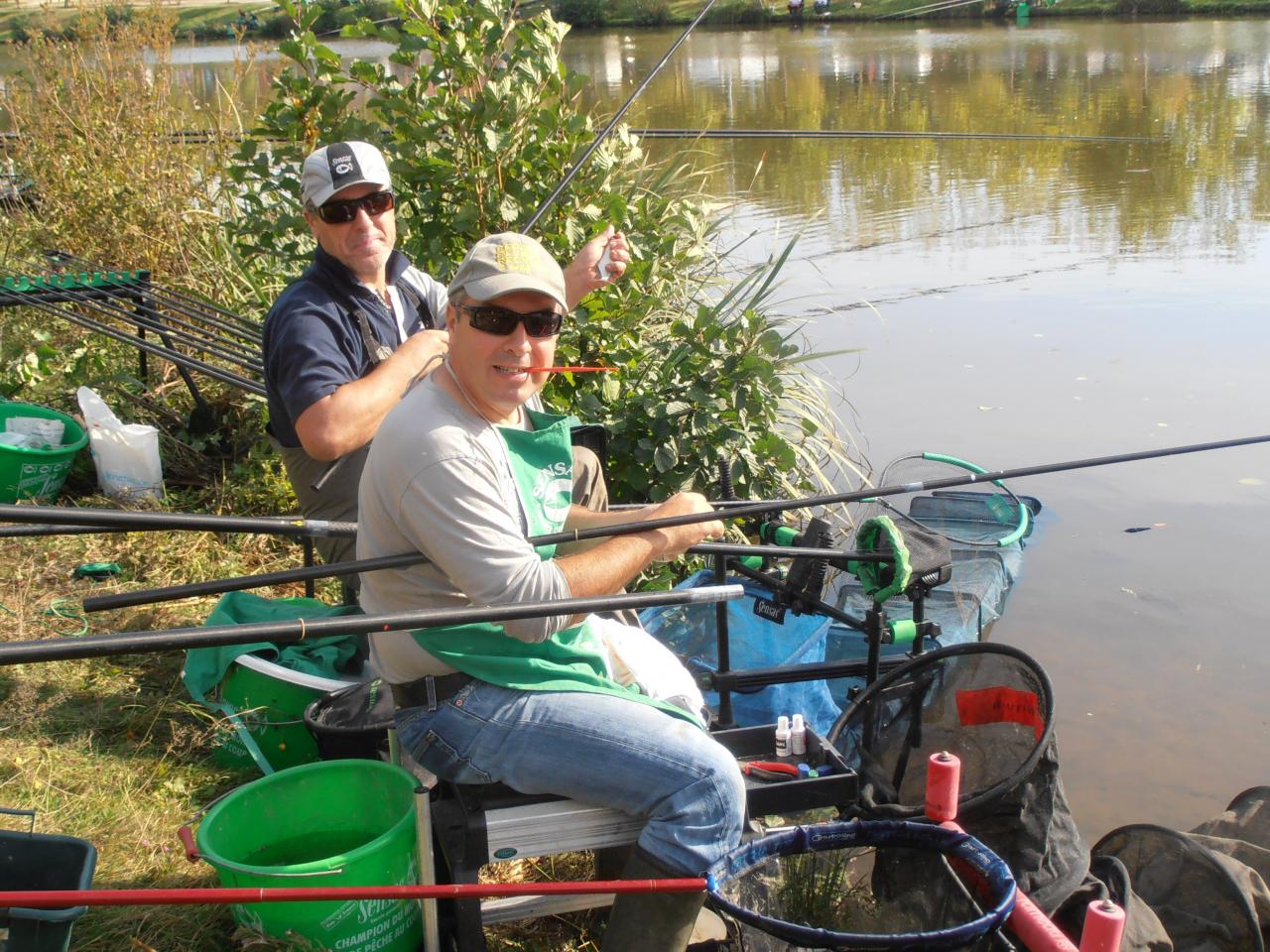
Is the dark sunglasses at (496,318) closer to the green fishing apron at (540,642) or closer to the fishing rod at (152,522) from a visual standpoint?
the green fishing apron at (540,642)

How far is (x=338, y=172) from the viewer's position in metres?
3.19

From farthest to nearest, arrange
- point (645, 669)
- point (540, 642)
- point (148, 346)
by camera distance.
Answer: point (148, 346), point (645, 669), point (540, 642)

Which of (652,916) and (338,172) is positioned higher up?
(338,172)

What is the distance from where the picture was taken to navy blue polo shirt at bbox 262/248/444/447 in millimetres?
3031

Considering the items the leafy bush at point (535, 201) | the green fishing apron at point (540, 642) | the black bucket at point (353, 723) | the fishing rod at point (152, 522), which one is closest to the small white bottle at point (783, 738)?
the green fishing apron at point (540, 642)

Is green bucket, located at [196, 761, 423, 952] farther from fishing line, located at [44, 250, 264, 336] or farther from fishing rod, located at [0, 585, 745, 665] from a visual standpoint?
fishing line, located at [44, 250, 264, 336]

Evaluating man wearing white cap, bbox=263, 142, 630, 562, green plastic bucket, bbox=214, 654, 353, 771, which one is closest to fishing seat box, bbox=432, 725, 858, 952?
green plastic bucket, bbox=214, 654, 353, 771

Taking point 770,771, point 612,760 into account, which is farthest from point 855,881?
point 612,760

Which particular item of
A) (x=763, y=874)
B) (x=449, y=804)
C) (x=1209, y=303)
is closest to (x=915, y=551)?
(x=763, y=874)

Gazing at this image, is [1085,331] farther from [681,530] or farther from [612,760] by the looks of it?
[612,760]

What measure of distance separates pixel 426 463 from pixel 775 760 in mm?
986

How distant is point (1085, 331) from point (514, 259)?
18.3 feet

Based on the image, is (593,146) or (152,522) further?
(593,146)

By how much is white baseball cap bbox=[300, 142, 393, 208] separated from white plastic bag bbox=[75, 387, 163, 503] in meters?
1.62
